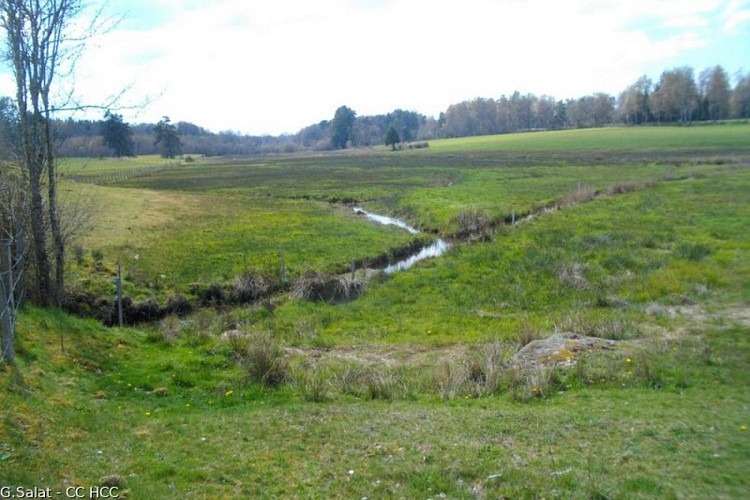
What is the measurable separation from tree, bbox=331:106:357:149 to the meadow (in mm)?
146589

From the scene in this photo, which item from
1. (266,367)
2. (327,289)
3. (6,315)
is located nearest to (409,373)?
(266,367)

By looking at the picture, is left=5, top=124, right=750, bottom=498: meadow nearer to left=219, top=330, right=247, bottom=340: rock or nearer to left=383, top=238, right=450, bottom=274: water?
left=219, top=330, right=247, bottom=340: rock

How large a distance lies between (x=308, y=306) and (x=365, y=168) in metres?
71.2

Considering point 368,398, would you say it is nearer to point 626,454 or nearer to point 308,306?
point 626,454

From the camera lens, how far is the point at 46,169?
49.7 feet

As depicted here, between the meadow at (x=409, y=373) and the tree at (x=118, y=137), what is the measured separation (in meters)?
97.5

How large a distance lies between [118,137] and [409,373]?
130m

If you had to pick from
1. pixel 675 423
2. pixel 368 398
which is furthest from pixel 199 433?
pixel 675 423

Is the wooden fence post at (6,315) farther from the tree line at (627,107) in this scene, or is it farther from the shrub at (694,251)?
the tree line at (627,107)

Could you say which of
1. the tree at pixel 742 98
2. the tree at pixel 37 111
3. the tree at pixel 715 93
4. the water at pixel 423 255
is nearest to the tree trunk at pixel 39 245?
the tree at pixel 37 111

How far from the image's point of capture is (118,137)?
407 ft

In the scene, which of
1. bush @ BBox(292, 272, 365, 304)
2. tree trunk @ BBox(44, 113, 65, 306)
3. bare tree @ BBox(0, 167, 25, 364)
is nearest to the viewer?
bare tree @ BBox(0, 167, 25, 364)

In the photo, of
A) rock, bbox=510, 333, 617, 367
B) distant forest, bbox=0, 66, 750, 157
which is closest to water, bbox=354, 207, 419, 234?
rock, bbox=510, 333, 617, 367

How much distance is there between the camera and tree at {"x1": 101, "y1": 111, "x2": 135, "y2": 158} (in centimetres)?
11894
